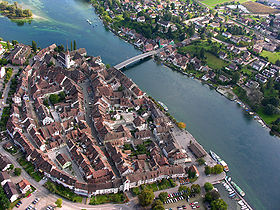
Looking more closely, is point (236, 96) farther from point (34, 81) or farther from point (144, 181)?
point (34, 81)

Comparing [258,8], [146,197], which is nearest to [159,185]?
[146,197]

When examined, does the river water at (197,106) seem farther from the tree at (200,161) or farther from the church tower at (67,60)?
the church tower at (67,60)

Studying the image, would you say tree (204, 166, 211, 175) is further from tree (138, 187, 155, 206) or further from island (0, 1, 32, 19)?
island (0, 1, 32, 19)

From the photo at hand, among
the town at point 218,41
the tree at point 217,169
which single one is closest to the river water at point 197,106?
the tree at point 217,169

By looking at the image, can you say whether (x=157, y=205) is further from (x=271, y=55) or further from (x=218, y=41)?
(x=218, y=41)

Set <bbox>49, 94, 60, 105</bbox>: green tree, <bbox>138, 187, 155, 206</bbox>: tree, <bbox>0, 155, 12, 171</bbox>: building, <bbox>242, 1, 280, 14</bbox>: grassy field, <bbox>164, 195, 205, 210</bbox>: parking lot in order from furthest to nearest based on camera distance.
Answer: <bbox>242, 1, 280, 14</bbox>: grassy field → <bbox>49, 94, 60, 105</bbox>: green tree → <bbox>0, 155, 12, 171</bbox>: building → <bbox>164, 195, 205, 210</bbox>: parking lot → <bbox>138, 187, 155, 206</bbox>: tree

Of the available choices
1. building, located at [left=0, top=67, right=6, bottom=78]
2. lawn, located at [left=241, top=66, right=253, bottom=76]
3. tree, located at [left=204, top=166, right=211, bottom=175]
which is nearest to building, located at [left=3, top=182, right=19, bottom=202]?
tree, located at [left=204, top=166, right=211, bottom=175]
